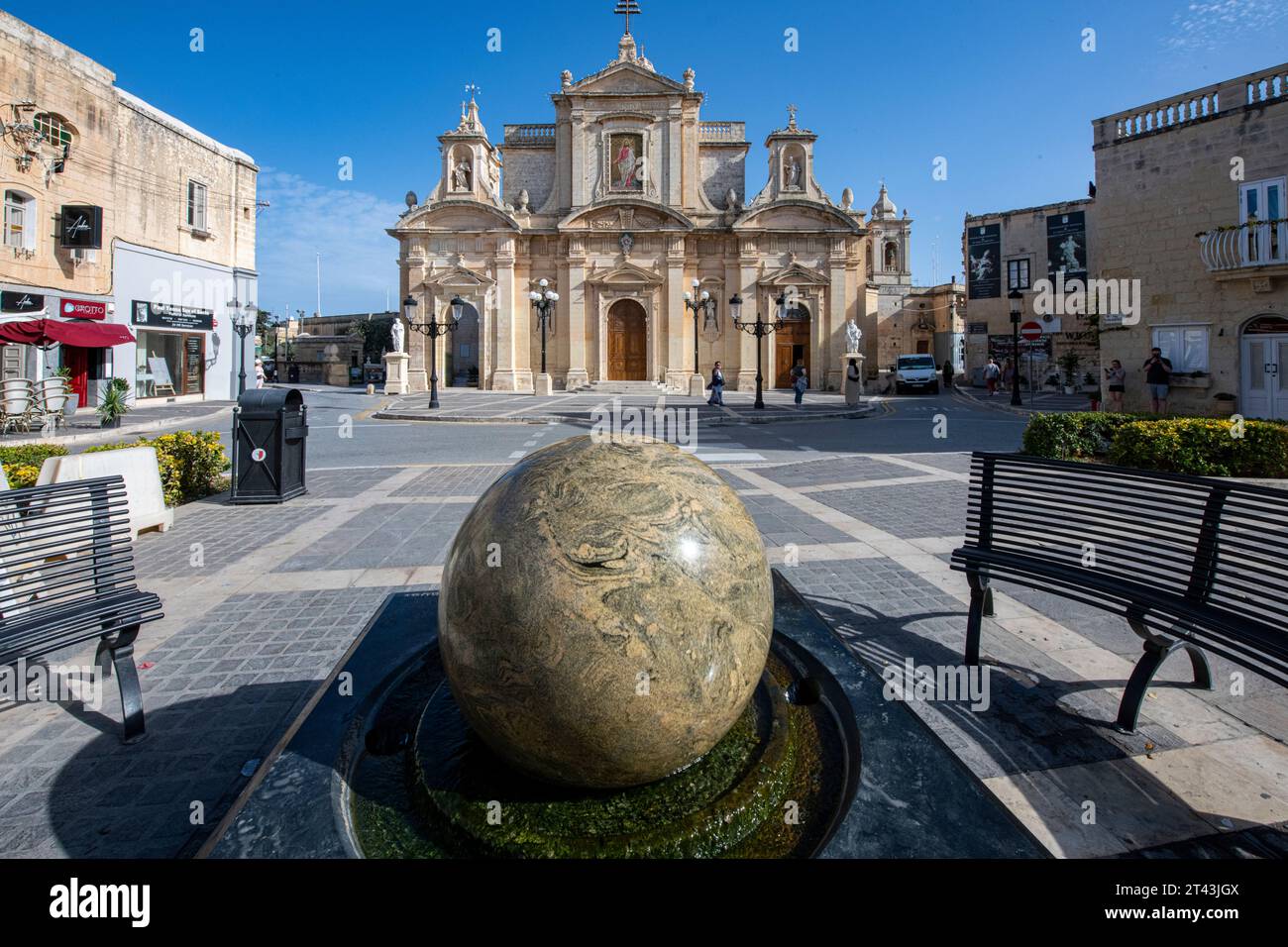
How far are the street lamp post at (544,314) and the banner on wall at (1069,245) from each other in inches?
1057

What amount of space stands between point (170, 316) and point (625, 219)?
2111cm

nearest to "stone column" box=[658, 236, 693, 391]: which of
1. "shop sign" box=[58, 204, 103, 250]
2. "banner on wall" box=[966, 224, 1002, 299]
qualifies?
"banner on wall" box=[966, 224, 1002, 299]

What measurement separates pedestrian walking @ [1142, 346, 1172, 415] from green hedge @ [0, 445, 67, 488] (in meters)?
18.6

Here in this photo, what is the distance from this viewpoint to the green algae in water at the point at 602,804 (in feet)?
6.86

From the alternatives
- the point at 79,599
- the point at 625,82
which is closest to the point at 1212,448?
the point at 79,599

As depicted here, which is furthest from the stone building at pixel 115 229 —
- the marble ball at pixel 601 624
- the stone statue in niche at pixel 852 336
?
the stone statue in niche at pixel 852 336

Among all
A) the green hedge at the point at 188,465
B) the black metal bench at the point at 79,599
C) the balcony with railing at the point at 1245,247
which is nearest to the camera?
the black metal bench at the point at 79,599

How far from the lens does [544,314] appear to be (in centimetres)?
3183

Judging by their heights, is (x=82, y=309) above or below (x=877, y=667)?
above

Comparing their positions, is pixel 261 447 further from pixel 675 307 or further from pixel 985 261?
pixel 985 261

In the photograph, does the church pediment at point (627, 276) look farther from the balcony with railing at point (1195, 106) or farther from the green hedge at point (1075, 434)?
the green hedge at point (1075, 434)

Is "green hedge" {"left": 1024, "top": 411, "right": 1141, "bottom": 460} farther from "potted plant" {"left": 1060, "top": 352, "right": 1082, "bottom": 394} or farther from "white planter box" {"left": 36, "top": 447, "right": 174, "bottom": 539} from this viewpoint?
"potted plant" {"left": 1060, "top": 352, "right": 1082, "bottom": 394}

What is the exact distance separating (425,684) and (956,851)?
216cm
